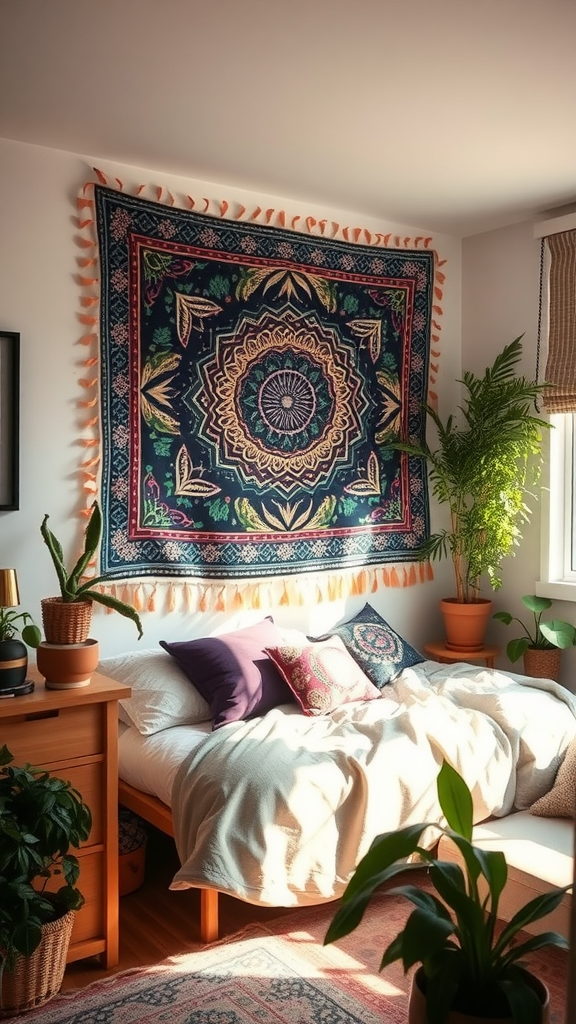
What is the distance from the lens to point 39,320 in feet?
11.0

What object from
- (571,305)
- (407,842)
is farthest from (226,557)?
(407,842)

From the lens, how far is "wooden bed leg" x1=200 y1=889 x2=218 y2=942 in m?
2.75

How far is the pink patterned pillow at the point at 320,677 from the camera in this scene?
3.37m

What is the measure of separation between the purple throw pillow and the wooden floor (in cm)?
61

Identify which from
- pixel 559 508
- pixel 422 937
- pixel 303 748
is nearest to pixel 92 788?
pixel 303 748

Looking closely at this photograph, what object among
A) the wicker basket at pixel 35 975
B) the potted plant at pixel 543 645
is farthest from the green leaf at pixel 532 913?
the potted plant at pixel 543 645

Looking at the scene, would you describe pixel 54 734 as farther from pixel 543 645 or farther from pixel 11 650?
pixel 543 645

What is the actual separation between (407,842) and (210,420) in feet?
8.19

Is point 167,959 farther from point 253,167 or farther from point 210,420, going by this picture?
point 253,167

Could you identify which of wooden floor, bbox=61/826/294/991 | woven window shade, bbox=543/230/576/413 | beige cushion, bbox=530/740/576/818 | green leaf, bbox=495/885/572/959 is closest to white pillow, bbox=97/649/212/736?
wooden floor, bbox=61/826/294/991

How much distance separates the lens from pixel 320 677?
3.44m

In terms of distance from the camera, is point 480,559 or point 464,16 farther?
point 480,559

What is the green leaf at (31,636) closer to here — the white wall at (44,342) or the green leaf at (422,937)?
the white wall at (44,342)

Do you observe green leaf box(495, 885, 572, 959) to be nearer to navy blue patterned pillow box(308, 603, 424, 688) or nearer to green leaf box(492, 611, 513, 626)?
navy blue patterned pillow box(308, 603, 424, 688)
